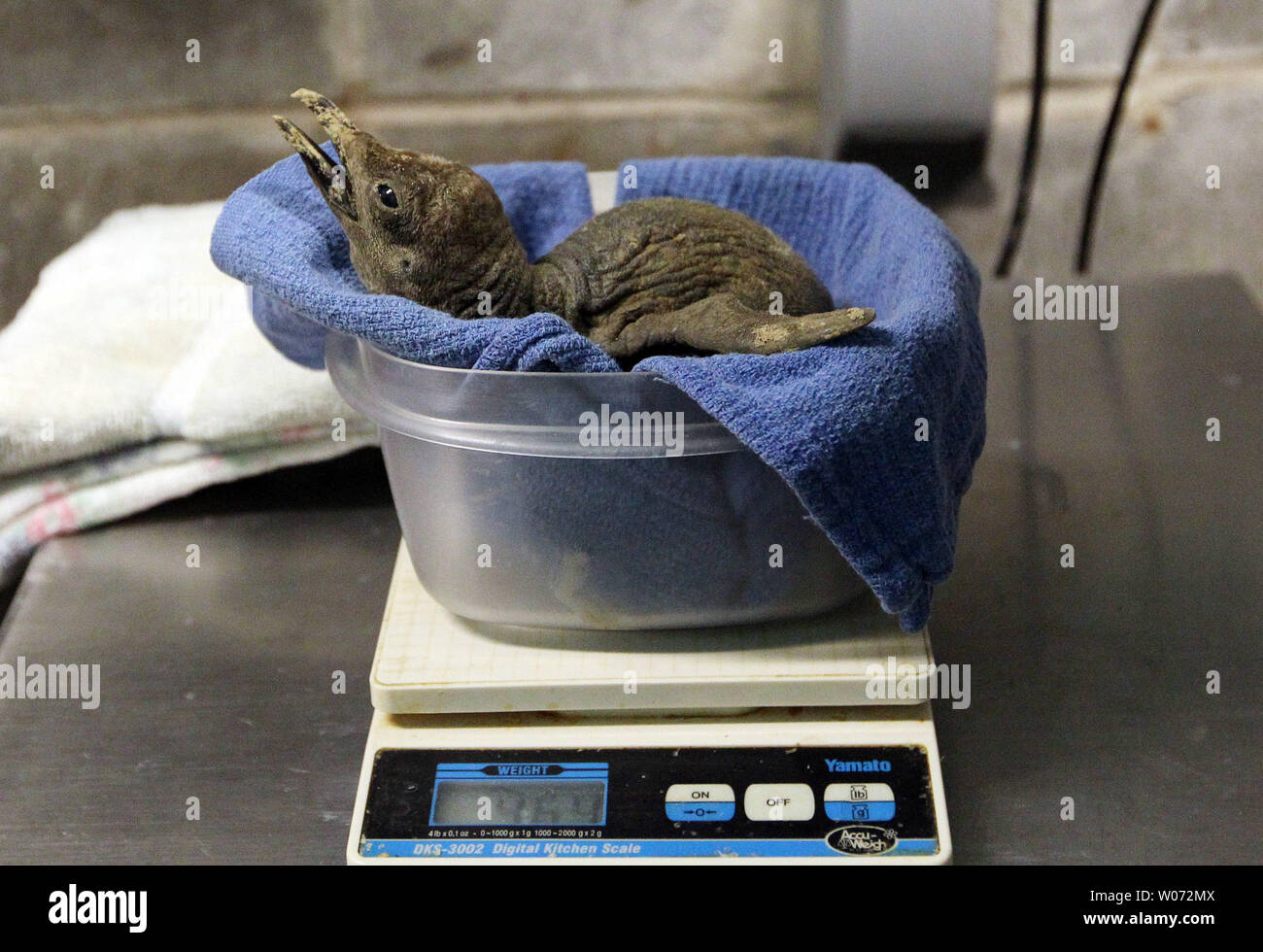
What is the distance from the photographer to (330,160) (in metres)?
0.67

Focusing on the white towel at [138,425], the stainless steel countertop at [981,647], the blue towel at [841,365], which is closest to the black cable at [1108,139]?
the stainless steel countertop at [981,647]

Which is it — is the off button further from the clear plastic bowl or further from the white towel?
the white towel

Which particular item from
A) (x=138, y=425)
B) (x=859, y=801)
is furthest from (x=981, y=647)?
(x=138, y=425)

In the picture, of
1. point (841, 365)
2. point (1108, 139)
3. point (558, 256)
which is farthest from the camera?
point (1108, 139)

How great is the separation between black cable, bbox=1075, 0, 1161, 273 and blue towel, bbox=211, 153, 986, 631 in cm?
77

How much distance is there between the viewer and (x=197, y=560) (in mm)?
891

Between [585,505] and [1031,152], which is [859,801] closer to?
[585,505]

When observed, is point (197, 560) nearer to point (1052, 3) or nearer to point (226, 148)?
point (226, 148)

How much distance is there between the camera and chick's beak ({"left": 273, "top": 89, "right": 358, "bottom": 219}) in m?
0.66

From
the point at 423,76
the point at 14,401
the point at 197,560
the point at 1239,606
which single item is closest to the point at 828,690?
the point at 1239,606

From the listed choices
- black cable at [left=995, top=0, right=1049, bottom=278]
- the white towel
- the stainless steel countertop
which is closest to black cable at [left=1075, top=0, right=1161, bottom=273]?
black cable at [left=995, top=0, right=1049, bottom=278]

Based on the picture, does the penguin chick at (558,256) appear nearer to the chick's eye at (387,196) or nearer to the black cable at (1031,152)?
the chick's eye at (387,196)

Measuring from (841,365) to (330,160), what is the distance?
0.30 metres

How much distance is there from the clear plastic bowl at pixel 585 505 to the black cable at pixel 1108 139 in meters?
0.95
